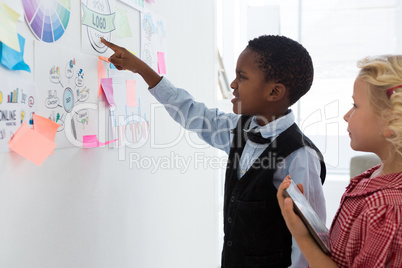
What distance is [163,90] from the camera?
122cm

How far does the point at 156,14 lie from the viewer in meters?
1.42

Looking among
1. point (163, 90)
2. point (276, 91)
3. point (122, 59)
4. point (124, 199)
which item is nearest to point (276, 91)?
point (276, 91)

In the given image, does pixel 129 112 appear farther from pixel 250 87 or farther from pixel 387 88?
pixel 387 88

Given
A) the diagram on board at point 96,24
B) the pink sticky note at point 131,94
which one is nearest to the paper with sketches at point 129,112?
the pink sticky note at point 131,94

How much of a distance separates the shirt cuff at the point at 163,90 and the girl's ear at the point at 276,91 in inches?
11.1

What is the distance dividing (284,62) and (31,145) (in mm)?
691

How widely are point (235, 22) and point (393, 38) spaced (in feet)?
4.39

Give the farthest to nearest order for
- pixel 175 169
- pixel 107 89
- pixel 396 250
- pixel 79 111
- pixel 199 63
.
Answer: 1. pixel 199 63
2. pixel 175 169
3. pixel 107 89
4. pixel 79 111
5. pixel 396 250

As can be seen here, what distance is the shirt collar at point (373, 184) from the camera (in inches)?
32.9

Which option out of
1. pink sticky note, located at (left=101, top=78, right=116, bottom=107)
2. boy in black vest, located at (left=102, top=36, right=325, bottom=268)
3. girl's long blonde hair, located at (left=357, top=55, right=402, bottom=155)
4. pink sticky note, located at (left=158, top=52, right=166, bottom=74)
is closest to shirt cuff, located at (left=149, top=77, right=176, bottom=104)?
boy in black vest, located at (left=102, top=36, right=325, bottom=268)

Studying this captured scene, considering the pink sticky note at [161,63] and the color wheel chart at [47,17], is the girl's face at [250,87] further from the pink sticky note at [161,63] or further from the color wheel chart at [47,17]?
the color wheel chart at [47,17]

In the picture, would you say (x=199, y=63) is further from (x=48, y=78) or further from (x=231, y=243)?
(x=48, y=78)

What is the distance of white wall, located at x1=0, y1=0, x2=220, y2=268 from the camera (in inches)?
32.0

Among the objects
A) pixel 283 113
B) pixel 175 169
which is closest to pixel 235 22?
pixel 175 169
